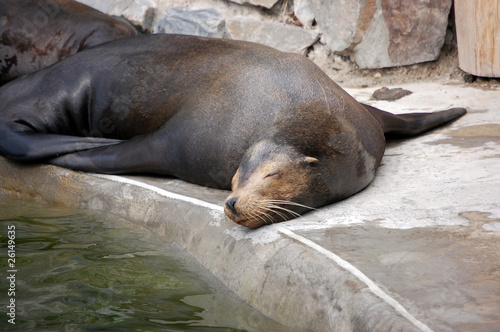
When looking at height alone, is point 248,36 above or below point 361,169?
above

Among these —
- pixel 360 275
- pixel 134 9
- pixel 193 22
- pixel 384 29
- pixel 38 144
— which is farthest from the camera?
pixel 134 9

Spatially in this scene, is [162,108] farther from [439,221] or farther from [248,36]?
[248,36]

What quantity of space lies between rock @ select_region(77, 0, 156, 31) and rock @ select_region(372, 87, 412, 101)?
3.39 m

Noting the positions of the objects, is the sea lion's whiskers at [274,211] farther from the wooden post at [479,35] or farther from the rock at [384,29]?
the rock at [384,29]

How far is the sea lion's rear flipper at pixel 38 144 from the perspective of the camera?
188 inches

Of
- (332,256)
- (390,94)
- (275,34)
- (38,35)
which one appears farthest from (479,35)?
(38,35)

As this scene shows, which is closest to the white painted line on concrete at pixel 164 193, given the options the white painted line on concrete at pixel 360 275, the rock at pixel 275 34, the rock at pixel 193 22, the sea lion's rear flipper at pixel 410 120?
the white painted line on concrete at pixel 360 275

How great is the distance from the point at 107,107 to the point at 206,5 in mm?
3297

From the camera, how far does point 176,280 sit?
330 centimetres

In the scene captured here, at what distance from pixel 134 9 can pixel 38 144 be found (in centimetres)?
387

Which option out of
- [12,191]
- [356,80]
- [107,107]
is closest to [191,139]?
[107,107]

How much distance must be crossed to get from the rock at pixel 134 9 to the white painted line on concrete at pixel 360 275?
544cm

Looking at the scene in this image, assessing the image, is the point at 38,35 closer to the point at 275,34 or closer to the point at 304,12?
the point at 275,34

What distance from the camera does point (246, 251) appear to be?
10.8 feet
